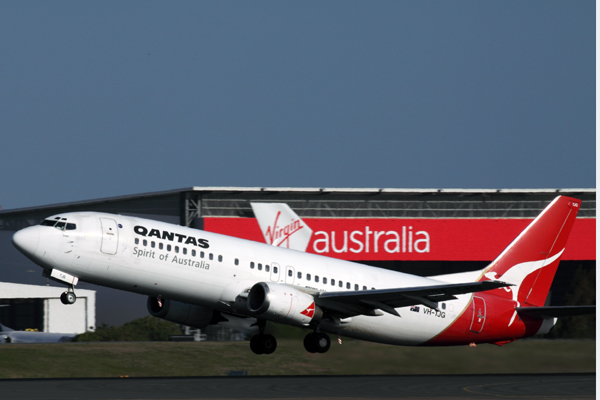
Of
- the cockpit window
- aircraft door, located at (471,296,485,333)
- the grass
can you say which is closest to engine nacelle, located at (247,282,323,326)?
the cockpit window

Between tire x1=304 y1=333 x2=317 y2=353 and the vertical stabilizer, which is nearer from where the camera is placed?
tire x1=304 y1=333 x2=317 y2=353

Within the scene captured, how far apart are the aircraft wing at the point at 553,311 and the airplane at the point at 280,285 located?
6 centimetres

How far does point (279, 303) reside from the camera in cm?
2905

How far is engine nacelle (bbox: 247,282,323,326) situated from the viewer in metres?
28.9

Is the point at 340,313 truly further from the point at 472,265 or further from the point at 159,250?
the point at 472,265

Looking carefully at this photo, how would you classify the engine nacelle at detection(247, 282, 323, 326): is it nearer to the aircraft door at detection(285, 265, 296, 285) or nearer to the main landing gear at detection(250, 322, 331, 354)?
the aircraft door at detection(285, 265, 296, 285)

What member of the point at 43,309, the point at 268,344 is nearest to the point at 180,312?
the point at 268,344

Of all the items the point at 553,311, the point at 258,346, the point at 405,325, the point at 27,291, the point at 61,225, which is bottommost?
the point at 27,291

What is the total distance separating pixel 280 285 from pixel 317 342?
342cm

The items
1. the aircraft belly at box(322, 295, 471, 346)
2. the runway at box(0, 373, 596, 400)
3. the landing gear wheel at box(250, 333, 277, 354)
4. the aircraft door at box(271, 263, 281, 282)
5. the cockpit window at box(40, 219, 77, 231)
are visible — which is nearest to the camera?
the cockpit window at box(40, 219, 77, 231)

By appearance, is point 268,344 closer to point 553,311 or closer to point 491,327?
point 491,327

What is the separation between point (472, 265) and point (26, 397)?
132ft

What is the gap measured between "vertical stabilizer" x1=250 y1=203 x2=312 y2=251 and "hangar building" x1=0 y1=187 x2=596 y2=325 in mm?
1074

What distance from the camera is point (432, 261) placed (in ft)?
220
